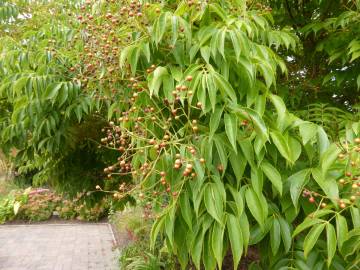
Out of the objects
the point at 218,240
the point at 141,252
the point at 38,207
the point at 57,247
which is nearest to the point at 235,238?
the point at 218,240

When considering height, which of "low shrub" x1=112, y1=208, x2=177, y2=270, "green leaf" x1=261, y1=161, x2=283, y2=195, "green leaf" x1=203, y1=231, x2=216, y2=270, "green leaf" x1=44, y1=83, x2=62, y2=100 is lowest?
"low shrub" x1=112, y1=208, x2=177, y2=270

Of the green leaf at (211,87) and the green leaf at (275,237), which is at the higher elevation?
the green leaf at (211,87)

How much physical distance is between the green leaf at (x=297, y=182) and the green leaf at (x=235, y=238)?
0.20 meters

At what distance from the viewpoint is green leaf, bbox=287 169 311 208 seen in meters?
1.25

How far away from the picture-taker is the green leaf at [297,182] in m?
1.25

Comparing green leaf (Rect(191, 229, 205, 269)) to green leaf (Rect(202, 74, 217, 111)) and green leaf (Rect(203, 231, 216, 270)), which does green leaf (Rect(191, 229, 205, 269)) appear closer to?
green leaf (Rect(203, 231, 216, 270))

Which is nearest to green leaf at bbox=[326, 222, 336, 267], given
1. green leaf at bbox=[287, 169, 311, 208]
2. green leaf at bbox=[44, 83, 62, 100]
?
green leaf at bbox=[287, 169, 311, 208]

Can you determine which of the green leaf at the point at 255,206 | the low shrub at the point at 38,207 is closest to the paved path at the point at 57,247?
the low shrub at the point at 38,207

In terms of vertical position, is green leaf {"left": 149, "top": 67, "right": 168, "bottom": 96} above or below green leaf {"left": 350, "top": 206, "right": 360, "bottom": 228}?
above

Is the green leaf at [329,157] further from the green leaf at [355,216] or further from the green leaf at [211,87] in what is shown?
the green leaf at [211,87]

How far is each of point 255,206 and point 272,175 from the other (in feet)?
0.37

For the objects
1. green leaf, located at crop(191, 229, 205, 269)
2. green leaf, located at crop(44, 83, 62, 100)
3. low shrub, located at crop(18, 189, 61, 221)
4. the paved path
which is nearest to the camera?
green leaf, located at crop(191, 229, 205, 269)

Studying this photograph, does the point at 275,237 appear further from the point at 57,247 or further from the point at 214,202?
the point at 57,247

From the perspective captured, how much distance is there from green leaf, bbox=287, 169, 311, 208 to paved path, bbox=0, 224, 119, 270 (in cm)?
615
